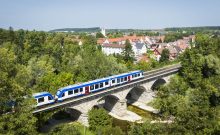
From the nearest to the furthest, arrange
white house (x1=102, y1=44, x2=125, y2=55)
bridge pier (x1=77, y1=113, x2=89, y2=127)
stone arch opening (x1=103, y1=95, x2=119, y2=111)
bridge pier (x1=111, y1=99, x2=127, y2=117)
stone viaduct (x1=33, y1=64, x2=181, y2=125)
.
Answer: stone viaduct (x1=33, y1=64, x2=181, y2=125) < bridge pier (x1=77, y1=113, x2=89, y2=127) < bridge pier (x1=111, y1=99, x2=127, y2=117) < stone arch opening (x1=103, y1=95, x2=119, y2=111) < white house (x1=102, y1=44, x2=125, y2=55)

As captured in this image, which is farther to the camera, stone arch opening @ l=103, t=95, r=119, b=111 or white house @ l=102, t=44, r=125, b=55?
white house @ l=102, t=44, r=125, b=55

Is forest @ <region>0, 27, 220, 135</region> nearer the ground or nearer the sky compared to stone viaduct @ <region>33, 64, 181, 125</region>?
nearer the sky

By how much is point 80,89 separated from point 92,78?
16.7m

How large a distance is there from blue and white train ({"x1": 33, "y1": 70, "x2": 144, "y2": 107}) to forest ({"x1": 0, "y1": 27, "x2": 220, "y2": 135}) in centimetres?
236

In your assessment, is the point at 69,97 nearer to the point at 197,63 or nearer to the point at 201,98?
the point at 201,98

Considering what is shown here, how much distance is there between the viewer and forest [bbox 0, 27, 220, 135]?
24969 millimetres

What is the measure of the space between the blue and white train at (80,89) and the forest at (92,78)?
236 centimetres

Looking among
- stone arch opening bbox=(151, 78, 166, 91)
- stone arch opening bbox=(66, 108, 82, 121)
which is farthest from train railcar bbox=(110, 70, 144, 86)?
stone arch opening bbox=(151, 78, 166, 91)

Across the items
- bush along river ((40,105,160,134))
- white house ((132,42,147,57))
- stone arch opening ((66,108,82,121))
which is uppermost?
white house ((132,42,147,57))

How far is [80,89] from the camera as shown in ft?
148

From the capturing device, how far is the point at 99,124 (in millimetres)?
42344

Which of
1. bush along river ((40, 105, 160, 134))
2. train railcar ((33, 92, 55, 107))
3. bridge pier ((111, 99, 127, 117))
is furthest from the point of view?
bridge pier ((111, 99, 127, 117))

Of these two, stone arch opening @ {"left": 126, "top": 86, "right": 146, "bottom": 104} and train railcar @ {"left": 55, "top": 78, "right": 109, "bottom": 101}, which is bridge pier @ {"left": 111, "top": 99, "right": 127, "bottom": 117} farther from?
stone arch opening @ {"left": 126, "top": 86, "right": 146, "bottom": 104}

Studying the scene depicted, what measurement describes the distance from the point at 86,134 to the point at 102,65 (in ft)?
78.4
